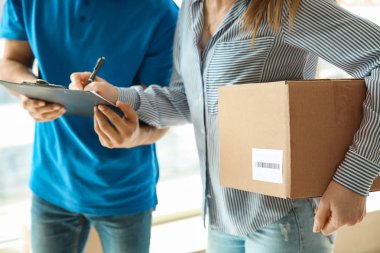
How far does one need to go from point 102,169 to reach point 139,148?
0.13 m

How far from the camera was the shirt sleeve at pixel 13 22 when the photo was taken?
1.25 meters

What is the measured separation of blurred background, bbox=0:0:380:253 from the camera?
1.80 m

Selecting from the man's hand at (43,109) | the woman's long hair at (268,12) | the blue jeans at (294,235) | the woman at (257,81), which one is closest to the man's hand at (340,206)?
the woman at (257,81)

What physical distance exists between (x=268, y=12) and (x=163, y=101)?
42cm

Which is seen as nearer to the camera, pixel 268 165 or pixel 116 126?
pixel 268 165

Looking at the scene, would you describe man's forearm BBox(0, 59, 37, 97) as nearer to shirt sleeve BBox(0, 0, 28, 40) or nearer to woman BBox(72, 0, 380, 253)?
shirt sleeve BBox(0, 0, 28, 40)

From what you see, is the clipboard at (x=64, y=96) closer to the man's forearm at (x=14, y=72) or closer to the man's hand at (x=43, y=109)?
the man's hand at (x=43, y=109)

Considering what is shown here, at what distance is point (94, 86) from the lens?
43.6 inches

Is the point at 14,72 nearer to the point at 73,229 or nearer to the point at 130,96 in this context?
the point at 130,96

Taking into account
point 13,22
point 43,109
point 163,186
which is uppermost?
point 13,22

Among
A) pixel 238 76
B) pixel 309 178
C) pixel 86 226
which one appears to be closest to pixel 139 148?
pixel 86 226

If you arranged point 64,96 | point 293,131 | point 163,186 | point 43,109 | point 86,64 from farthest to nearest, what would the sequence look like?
point 163,186, point 86,64, point 43,109, point 64,96, point 293,131

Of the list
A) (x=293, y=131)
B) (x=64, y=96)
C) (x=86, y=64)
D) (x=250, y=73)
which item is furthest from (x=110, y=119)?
(x=293, y=131)

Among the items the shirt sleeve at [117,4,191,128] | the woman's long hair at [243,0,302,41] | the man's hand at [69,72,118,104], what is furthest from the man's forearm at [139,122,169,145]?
the woman's long hair at [243,0,302,41]
